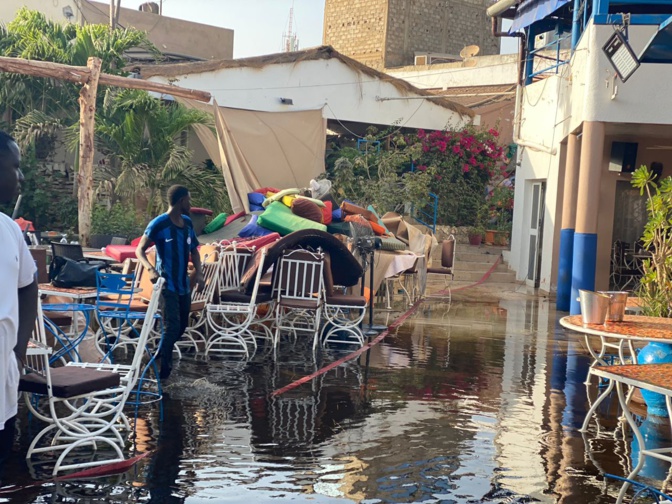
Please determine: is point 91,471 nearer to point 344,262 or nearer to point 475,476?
point 475,476

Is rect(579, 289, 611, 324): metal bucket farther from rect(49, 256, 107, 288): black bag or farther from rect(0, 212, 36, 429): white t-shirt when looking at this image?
rect(0, 212, 36, 429): white t-shirt

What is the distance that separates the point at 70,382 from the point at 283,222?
6.84m

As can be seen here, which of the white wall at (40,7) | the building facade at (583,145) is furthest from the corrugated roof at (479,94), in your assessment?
the white wall at (40,7)

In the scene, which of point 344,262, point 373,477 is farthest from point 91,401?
point 344,262

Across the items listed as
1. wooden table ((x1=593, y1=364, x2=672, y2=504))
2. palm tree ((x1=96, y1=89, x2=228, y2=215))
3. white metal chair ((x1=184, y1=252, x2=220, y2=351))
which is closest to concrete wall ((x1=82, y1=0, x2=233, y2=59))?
palm tree ((x1=96, y1=89, x2=228, y2=215))

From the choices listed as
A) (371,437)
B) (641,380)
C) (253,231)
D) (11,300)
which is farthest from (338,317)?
(11,300)

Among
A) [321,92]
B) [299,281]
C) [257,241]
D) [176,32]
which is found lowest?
[299,281]

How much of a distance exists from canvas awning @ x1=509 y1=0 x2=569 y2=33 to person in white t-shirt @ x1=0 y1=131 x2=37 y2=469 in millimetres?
13135

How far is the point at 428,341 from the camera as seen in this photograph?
34.9ft

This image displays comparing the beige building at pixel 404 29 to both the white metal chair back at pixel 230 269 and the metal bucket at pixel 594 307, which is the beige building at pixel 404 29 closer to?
the white metal chair back at pixel 230 269

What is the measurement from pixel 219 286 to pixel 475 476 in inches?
185

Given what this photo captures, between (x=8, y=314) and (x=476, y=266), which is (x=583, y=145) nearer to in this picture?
(x=476, y=266)

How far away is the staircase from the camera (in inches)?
727

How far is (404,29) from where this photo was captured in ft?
109
